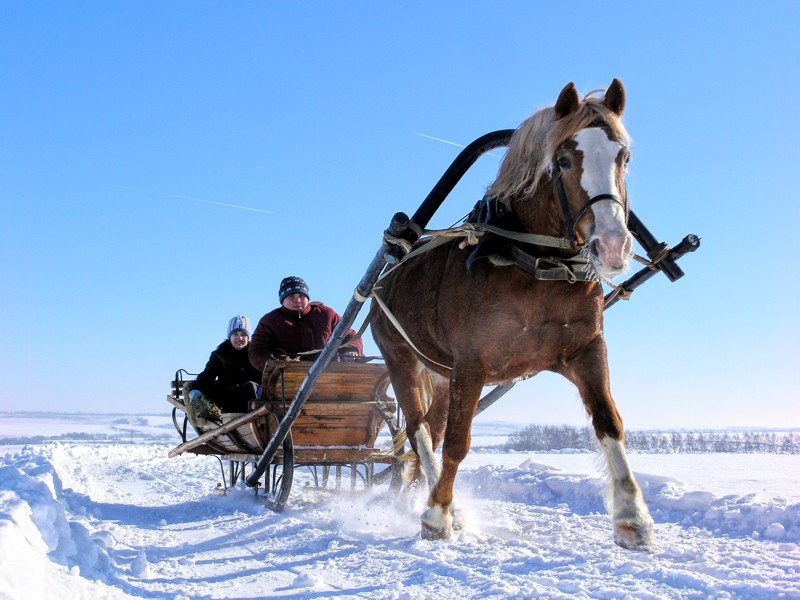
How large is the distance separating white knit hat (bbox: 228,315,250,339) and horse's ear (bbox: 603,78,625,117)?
18.6 ft

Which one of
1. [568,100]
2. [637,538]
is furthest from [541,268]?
[637,538]

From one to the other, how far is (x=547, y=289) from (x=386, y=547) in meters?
1.76

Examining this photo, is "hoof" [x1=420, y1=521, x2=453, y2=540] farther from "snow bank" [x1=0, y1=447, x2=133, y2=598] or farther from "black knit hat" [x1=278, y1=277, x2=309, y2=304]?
"black knit hat" [x1=278, y1=277, x2=309, y2=304]

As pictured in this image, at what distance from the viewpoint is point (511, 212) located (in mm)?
4078

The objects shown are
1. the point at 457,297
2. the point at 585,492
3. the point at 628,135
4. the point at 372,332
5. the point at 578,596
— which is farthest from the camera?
the point at 585,492

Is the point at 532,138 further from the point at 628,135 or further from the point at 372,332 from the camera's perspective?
the point at 372,332

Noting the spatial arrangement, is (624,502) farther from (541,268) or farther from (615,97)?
(615,97)

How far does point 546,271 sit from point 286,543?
234 cm

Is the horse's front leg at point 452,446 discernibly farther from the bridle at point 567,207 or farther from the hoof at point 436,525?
the bridle at point 567,207

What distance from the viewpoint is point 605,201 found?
3.25 m

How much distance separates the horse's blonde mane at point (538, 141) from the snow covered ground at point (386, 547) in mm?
2003

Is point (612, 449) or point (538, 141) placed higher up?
point (538, 141)

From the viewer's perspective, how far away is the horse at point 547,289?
137 inches

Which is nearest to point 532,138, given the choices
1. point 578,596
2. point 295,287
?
point 578,596
